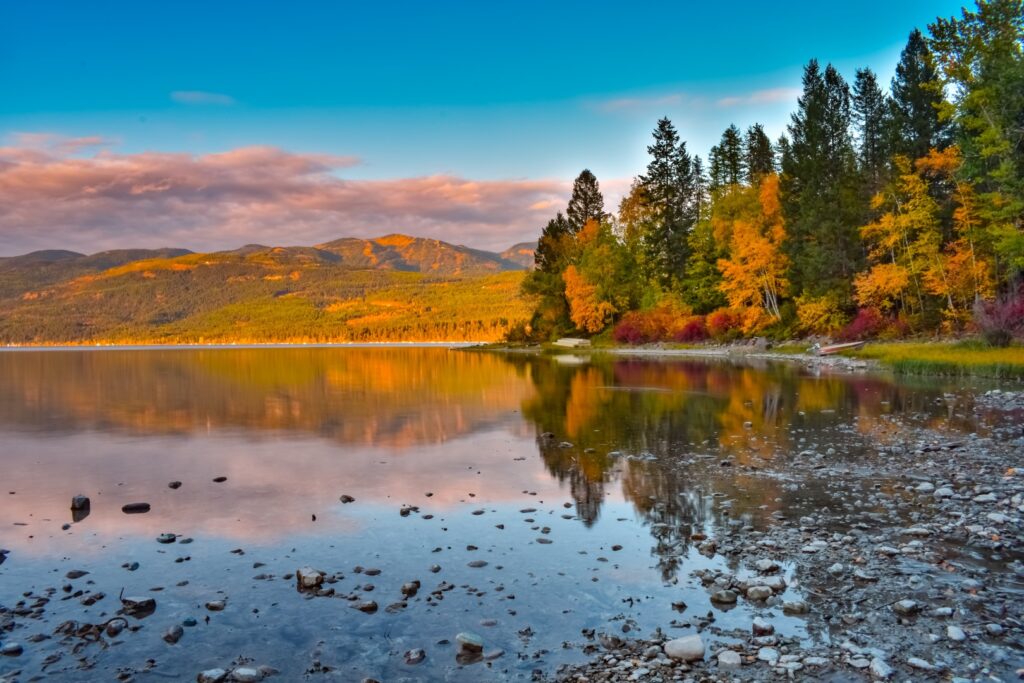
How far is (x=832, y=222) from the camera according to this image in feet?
194

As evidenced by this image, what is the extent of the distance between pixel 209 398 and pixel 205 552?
2747cm

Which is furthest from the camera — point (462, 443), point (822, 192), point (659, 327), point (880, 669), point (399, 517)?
Result: point (659, 327)

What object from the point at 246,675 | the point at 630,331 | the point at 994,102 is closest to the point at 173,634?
the point at 246,675

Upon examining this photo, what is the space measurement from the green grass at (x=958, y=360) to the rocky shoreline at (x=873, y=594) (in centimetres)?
2307

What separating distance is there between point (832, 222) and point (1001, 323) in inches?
957

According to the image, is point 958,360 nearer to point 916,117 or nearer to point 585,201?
point 916,117

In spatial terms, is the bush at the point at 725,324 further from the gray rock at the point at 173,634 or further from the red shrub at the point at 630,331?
the gray rock at the point at 173,634

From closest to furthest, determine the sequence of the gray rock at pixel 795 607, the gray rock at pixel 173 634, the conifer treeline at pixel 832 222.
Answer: the gray rock at pixel 173 634 → the gray rock at pixel 795 607 → the conifer treeline at pixel 832 222

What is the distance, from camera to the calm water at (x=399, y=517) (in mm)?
6758

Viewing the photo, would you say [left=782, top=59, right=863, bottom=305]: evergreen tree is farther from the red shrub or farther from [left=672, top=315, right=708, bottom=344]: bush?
the red shrub

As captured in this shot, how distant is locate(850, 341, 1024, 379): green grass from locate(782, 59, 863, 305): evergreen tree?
1699 centimetres

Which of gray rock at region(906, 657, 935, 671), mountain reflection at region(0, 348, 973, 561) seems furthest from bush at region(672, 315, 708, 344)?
gray rock at region(906, 657, 935, 671)

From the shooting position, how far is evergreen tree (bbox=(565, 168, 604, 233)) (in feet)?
319

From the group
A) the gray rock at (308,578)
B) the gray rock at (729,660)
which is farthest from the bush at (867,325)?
the gray rock at (308,578)
